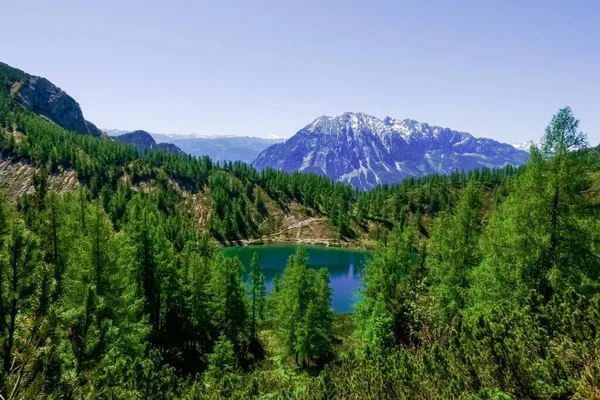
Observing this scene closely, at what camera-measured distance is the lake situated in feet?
303

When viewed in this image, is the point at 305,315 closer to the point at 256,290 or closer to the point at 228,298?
the point at 228,298

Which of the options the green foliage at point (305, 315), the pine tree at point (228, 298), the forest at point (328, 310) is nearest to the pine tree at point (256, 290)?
the forest at point (328, 310)

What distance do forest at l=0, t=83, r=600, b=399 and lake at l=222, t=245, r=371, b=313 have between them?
1249 inches

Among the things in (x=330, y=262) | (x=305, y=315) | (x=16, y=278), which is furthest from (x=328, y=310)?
(x=330, y=262)

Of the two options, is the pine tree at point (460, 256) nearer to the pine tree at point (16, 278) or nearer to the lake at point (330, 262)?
the pine tree at point (16, 278)

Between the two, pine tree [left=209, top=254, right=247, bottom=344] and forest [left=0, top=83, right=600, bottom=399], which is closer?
forest [left=0, top=83, right=600, bottom=399]

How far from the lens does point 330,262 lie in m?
128

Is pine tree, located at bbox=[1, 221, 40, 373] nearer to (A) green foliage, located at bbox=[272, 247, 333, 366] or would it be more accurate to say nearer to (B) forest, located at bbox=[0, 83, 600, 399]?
(B) forest, located at bbox=[0, 83, 600, 399]

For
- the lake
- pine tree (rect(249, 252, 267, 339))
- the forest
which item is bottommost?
the lake

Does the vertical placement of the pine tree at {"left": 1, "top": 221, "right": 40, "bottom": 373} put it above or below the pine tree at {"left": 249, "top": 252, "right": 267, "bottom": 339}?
above

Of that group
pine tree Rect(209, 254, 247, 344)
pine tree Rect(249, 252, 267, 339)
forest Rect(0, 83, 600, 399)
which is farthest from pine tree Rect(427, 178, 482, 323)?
pine tree Rect(249, 252, 267, 339)

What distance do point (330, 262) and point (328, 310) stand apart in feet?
288

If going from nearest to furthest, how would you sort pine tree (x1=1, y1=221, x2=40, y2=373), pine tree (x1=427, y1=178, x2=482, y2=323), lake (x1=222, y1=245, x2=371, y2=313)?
1. pine tree (x1=1, y1=221, x2=40, y2=373)
2. pine tree (x1=427, y1=178, x2=482, y2=323)
3. lake (x1=222, y1=245, x2=371, y2=313)

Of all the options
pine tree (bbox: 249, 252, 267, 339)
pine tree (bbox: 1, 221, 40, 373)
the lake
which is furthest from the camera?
the lake
